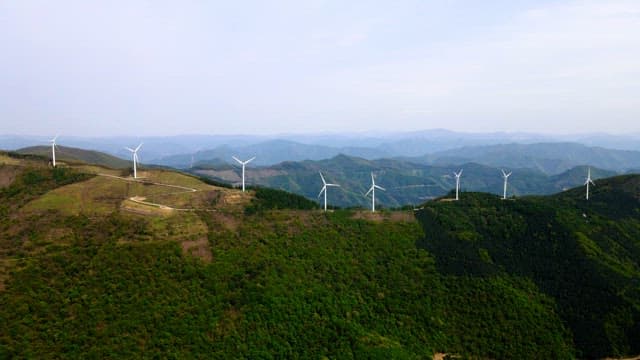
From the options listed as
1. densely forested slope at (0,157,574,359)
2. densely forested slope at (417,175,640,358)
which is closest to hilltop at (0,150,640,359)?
densely forested slope at (0,157,574,359)

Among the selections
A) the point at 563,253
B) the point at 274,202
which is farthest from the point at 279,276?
the point at 563,253

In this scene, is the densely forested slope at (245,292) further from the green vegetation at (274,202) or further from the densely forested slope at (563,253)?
the densely forested slope at (563,253)

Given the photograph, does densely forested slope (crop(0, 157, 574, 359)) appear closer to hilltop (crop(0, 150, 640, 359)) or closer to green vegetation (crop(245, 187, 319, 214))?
hilltop (crop(0, 150, 640, 359))

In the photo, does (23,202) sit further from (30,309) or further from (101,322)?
(101,322)

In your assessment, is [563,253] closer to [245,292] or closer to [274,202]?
[274,202]

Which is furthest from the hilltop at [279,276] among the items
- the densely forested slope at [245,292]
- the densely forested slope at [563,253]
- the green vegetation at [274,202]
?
the green vegetation at [274,202]
